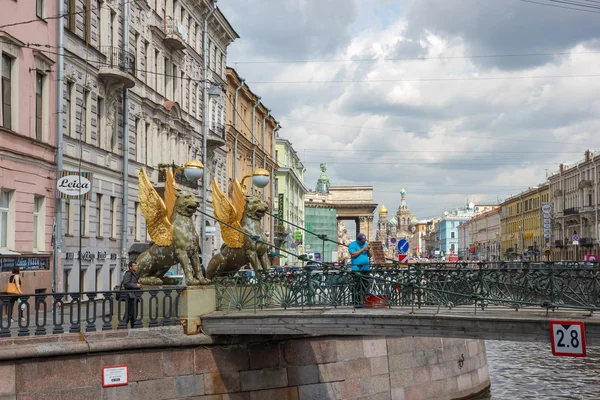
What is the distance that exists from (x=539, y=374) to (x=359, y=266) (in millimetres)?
10348

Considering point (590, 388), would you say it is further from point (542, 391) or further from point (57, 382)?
point (57, 382)

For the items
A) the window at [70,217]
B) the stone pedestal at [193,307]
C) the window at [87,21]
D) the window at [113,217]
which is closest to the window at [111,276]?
the window at [113,217]

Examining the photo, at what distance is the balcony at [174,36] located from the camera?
36200 millimetres

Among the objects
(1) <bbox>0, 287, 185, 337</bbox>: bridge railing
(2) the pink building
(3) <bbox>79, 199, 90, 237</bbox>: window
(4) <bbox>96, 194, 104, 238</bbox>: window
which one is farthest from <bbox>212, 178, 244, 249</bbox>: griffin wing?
(4) <bbox>96, 194, 104, 238</bbox>: window

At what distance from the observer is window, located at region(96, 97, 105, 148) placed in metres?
28.5

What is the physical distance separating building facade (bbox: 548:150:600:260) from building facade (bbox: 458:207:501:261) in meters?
27.6

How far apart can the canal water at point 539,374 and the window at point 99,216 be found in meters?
13.0

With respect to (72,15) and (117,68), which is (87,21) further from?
(117,68)

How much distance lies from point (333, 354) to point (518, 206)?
113 m

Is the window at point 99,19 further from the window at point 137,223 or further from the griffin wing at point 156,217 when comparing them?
the griffin wing at point 156,217

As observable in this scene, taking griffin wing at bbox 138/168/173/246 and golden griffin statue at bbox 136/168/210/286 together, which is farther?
griffin wing at bbox 138/168/173/246

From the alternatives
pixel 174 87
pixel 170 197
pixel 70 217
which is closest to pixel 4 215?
pixel 70 217

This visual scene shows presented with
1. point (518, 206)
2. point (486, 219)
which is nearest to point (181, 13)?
point (518, 206)

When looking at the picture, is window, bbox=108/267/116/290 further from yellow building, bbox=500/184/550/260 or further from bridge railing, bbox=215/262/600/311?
yellow building, bbox=500/184/550/260
